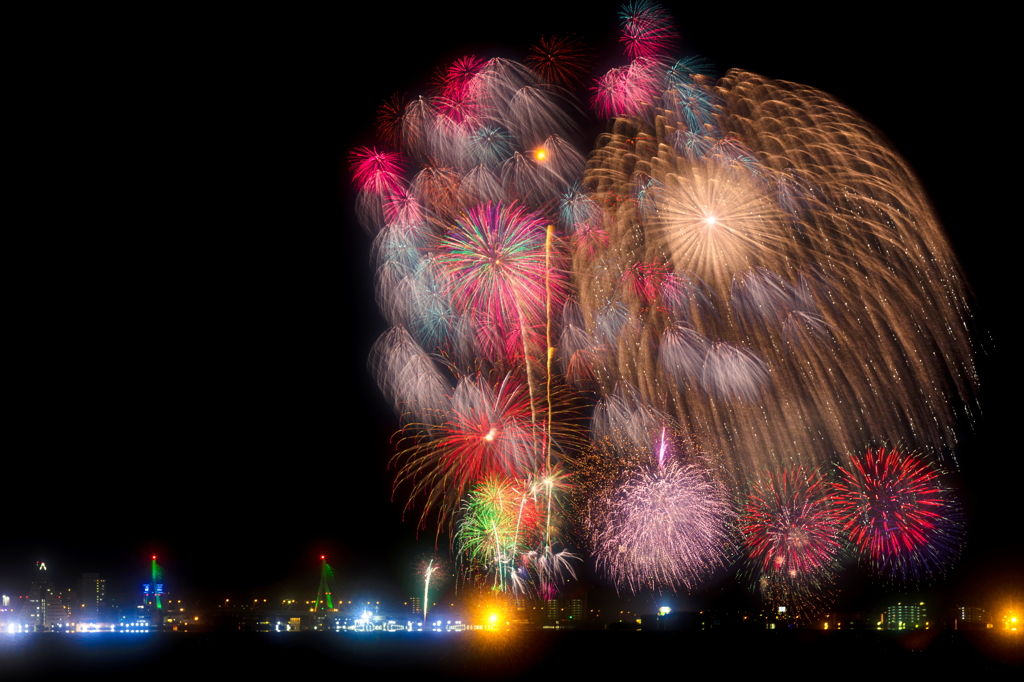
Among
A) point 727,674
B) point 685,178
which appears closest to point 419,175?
point 685,178

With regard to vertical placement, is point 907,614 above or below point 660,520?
below

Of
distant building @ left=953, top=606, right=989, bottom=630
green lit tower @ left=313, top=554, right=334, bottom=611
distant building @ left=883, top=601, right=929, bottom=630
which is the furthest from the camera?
green lit tower @ left=313, top=554, right=334, bottom=611

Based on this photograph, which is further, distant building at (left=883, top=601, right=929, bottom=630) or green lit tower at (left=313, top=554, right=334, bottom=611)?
green lit tower at (left=313, top=554, right=334, bottom=611)

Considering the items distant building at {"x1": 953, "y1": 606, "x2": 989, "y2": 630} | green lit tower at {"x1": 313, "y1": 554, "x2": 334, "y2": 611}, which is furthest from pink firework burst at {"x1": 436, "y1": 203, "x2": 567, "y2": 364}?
green lit tower at {"x1": 313, "y1": 554, "x2": 334, "y2": 611}

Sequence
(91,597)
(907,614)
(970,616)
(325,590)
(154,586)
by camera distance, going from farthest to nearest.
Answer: (325,590)
(91,597)
(154,586)
(907,614)
(970,616)

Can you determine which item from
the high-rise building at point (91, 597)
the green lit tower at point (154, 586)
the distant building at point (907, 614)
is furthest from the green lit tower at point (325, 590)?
the distant building at point (907, 614)

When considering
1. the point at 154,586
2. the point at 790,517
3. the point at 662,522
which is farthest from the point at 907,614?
the point at 154,586

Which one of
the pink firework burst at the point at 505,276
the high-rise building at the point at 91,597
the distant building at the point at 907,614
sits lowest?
the distant building at the point at 907,614

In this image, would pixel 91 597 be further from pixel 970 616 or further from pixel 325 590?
pixel 970 616

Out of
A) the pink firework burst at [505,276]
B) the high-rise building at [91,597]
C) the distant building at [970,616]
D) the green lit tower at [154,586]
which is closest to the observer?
the pink firework burst at [505,276]

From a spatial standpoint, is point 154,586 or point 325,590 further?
point 325,590

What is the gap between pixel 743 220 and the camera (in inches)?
934

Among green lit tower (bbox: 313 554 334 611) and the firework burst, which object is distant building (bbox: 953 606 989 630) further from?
green lit tower (bbox: 313 554 334 611)

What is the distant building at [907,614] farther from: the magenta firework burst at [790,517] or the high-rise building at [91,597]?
the high-rise building at [91,597]
